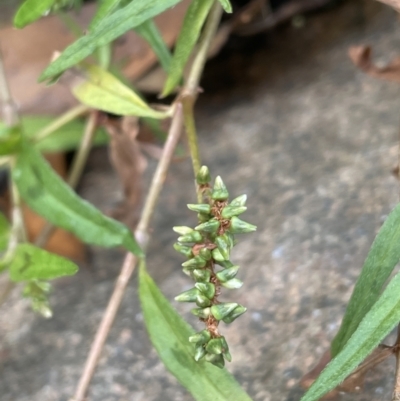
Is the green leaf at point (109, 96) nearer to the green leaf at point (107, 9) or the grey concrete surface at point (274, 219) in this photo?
the green leaf at point (107, 9)

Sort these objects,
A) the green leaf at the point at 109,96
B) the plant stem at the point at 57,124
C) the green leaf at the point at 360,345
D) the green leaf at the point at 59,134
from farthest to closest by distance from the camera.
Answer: the green leaf at the point at 59,134 → the plant stem at the point at 57,124 → the green leaf at the point at 109,96 → the green leaf at the point at 360,345

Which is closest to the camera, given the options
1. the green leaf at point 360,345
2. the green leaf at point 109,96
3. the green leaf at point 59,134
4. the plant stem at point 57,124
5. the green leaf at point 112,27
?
the green leaf at point 360,345

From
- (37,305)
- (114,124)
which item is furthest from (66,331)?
(114,124)

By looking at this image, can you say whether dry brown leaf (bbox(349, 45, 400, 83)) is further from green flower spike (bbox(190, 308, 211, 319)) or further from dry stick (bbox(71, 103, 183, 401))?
green flower spike (bbox(190, 308, 211, 319))

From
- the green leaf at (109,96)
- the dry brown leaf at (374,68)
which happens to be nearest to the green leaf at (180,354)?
the green leaf at (109,96)

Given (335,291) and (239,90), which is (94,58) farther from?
(335,291)

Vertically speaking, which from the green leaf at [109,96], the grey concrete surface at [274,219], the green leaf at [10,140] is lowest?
the grey concrete surface at [274,219]

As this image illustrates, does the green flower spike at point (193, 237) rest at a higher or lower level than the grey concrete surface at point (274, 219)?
higher
